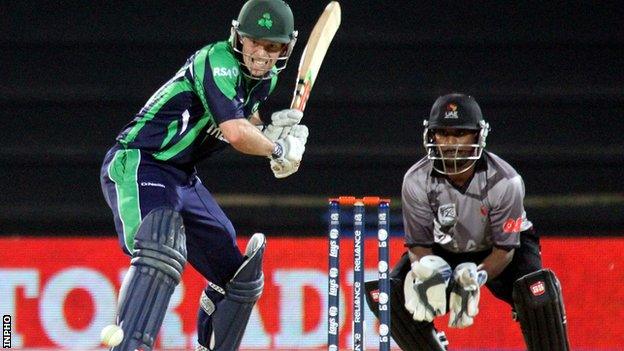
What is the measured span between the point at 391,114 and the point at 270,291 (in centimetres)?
77

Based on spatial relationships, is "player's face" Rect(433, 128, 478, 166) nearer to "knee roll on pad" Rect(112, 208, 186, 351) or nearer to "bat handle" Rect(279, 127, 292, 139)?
Result: "bat handle" Rect(279, 127, 292, 139)

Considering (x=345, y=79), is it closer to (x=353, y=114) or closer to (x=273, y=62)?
(x=353, y=114)

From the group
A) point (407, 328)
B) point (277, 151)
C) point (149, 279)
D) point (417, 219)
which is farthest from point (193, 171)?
point (407, 328)

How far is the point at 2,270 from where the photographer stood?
459cm

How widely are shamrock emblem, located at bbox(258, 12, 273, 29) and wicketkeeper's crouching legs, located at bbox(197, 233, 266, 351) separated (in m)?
0.55

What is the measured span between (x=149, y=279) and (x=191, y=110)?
1.48 ft

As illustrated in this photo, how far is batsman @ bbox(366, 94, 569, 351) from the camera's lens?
3.26 m

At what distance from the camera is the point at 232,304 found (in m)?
3.36

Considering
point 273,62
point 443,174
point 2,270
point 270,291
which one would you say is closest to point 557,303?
point 443,174

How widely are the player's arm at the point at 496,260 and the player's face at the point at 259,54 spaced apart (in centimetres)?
72

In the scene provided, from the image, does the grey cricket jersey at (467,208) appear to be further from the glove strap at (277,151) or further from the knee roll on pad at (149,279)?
the knee roll on pad at (149,279)

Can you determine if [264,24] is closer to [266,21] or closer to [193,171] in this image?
[266,21]

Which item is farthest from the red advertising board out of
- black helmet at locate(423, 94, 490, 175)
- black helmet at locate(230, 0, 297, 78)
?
black helmet at locate(230, 0, 297, 78)

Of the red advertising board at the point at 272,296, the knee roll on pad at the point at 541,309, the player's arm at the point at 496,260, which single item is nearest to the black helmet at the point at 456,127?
the player's arm at the point at 496,260
